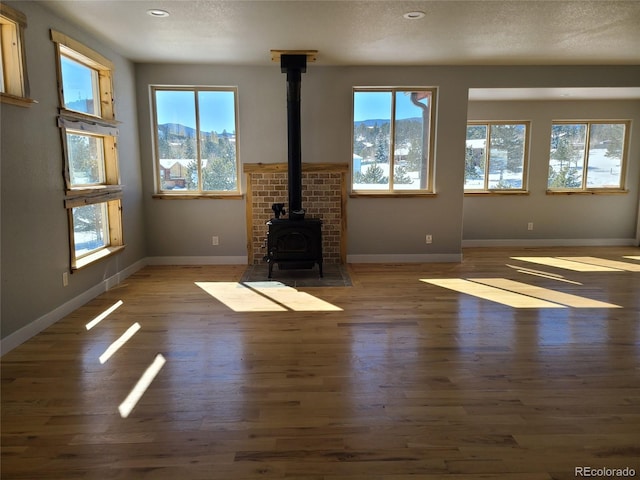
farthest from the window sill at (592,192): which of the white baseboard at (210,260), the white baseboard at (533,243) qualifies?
the white baseboard at (210,260)

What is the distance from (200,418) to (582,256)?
20.2ft

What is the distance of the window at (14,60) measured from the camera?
310 cm

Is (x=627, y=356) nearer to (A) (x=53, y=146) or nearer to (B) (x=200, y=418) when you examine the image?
(B) (x=200, y=418)

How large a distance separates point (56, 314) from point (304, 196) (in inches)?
127

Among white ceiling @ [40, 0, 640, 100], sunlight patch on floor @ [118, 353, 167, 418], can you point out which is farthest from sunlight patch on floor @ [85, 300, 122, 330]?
white ceiling @ [40, 0, 640, 100]

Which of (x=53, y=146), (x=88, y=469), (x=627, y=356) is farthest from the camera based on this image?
(x=53, y=146)

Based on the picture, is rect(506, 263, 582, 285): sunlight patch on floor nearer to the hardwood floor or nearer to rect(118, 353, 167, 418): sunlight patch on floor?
the hardwood floor

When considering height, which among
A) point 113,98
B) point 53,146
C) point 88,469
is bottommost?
point 88,469

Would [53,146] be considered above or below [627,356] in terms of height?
above

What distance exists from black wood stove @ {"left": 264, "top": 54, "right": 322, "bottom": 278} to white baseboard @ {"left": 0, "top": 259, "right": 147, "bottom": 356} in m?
1.77

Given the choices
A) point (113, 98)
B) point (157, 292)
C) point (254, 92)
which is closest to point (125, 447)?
point (157, 292)

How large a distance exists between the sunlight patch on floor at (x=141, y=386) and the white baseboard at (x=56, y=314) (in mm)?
1097

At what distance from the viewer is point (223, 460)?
192 centimetres

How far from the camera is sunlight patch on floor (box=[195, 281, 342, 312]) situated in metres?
4.04
